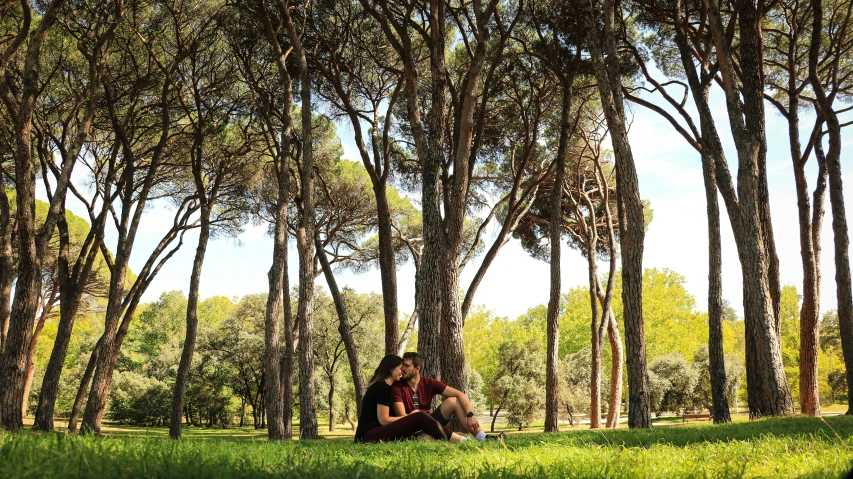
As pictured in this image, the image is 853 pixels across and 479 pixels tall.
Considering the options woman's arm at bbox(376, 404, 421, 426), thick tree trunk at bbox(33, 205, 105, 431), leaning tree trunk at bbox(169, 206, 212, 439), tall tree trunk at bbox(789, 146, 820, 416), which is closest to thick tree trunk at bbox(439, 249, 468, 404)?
woman's arm at bbox(376, 404, 421, 426)

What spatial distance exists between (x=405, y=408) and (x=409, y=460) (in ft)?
11.0

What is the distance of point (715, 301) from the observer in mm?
9812

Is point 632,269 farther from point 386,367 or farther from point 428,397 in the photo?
point 386,367

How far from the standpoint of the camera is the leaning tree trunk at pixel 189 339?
14.1 m

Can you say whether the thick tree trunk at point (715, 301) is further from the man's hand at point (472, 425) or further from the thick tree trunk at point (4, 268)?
the thick tree trunk at point (4, 268)

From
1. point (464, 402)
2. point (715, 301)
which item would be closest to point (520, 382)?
point (715, 301)

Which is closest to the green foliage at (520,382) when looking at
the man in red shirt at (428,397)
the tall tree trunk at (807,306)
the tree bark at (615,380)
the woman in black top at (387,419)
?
the tree bark at (615,380)

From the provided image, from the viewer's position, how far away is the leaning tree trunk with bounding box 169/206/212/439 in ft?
46.3

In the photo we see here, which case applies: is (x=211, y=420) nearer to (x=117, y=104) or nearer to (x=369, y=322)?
(x=369, y=322)

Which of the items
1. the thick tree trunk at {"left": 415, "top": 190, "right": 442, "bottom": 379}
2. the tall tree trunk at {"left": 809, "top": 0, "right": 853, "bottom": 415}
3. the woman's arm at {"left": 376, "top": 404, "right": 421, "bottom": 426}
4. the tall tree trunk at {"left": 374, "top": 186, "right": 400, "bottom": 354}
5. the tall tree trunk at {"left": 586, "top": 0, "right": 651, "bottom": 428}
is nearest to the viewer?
the woman's arm at {"left": 376, "top": 404, "right": 421, "bottom": 426}

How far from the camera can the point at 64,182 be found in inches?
383

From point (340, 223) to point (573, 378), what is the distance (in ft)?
45.6

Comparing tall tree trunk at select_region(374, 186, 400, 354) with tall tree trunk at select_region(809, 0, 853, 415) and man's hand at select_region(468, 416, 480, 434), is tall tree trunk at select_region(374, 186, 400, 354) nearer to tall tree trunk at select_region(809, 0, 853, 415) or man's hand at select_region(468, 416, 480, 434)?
man's hand at select_region(468, 416, 480, 434)

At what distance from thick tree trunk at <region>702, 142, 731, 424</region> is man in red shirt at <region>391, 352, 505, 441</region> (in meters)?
4.56
